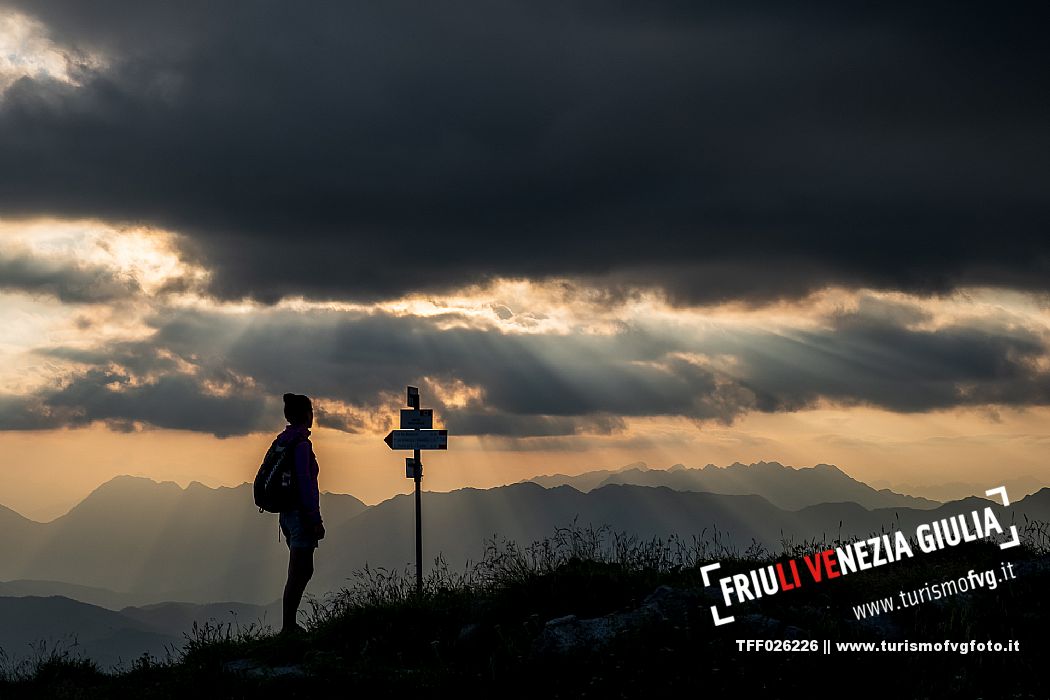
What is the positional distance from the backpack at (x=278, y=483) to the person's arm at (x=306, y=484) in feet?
0.23

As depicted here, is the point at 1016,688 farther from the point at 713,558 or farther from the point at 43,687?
the point at 43,687

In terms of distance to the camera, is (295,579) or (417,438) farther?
(417,438)

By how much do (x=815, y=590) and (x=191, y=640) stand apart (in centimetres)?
773

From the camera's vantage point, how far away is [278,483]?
1271 centimetres

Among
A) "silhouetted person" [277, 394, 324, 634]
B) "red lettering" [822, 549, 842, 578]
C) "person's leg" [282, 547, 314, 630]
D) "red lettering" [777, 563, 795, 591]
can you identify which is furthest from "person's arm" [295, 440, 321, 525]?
"red lettering" [822, 549, 842, 578]

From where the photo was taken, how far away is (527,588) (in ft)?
40.5

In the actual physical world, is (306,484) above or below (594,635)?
above

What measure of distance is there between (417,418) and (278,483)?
19.2 ft

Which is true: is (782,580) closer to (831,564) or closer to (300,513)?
(831,564)

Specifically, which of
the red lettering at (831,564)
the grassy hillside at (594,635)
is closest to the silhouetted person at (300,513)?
the grassy hillside at (594,635)

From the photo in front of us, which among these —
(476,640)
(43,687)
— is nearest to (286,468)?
(476,640)

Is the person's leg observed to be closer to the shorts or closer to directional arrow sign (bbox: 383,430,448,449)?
the shorts

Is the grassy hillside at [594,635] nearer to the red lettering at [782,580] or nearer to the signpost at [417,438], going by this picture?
the red lettering at [782,580]

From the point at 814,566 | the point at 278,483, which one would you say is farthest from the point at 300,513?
the point at 814,566
